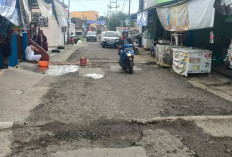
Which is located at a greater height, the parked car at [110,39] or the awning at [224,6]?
the awning at [224,6]

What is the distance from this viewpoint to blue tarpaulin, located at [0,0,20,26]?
898 cm

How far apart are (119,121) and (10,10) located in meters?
6.83

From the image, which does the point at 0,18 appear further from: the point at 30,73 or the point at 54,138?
the point at 54,138

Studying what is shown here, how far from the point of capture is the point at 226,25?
12.3 metres

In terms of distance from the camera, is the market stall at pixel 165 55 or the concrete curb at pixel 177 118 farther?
the market stall at pixel 165 55

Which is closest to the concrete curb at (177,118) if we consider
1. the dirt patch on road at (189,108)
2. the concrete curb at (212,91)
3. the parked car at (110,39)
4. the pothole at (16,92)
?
the dirt patch on road at (189,108)

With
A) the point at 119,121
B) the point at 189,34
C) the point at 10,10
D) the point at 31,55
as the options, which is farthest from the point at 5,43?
the point at 189,34

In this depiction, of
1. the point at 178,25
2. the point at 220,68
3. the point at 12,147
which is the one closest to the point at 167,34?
the point at 178,25

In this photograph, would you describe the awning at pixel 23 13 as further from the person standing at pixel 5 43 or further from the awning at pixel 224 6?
the awning at pixel 224 6

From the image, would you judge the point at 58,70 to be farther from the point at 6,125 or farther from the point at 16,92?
the point at 6,125

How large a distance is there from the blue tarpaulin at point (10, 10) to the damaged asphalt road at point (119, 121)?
3094 millimetres

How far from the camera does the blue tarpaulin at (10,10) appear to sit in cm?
898

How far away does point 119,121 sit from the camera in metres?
5.32

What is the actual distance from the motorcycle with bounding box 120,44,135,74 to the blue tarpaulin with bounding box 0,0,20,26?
4595 millimetres
